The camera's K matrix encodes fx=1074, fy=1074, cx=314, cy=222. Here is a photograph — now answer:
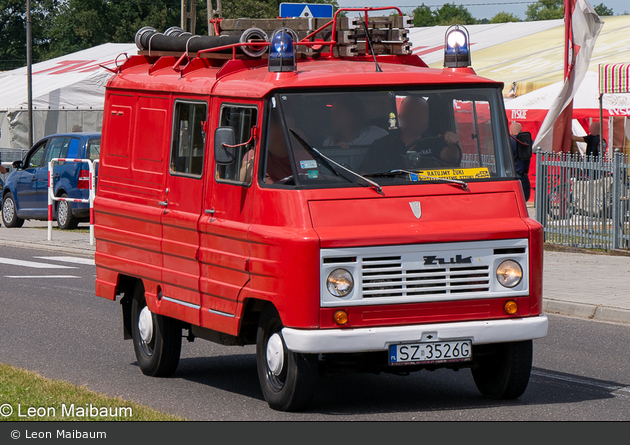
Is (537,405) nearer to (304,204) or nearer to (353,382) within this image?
(353,382)

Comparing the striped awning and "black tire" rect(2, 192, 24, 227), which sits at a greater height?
the striped awning

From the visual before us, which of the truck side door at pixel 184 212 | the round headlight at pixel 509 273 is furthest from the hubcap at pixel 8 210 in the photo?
the round headlight at pixel 509 273

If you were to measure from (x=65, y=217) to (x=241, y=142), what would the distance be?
1578 cm

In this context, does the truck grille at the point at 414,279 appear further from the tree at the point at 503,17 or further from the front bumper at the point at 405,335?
the tree at the point at 503,17

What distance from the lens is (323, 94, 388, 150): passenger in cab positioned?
693 centimetres

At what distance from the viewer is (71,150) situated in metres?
21.4

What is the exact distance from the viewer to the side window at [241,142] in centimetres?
702

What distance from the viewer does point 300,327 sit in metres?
6.46

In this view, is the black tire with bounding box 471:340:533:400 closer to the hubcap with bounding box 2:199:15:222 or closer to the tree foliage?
the hubcap with bounding box 2:199:15:222

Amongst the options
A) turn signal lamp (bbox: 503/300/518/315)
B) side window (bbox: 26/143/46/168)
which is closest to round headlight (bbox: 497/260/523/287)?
turn signal lamp (bbox: 503/300/518/315)

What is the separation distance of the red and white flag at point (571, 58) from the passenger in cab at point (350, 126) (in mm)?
12764

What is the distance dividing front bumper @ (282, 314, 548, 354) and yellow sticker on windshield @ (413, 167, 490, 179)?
982mm

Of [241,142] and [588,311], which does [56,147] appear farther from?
[241,142]

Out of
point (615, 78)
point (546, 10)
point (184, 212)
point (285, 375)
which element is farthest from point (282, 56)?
point (546, 10)
